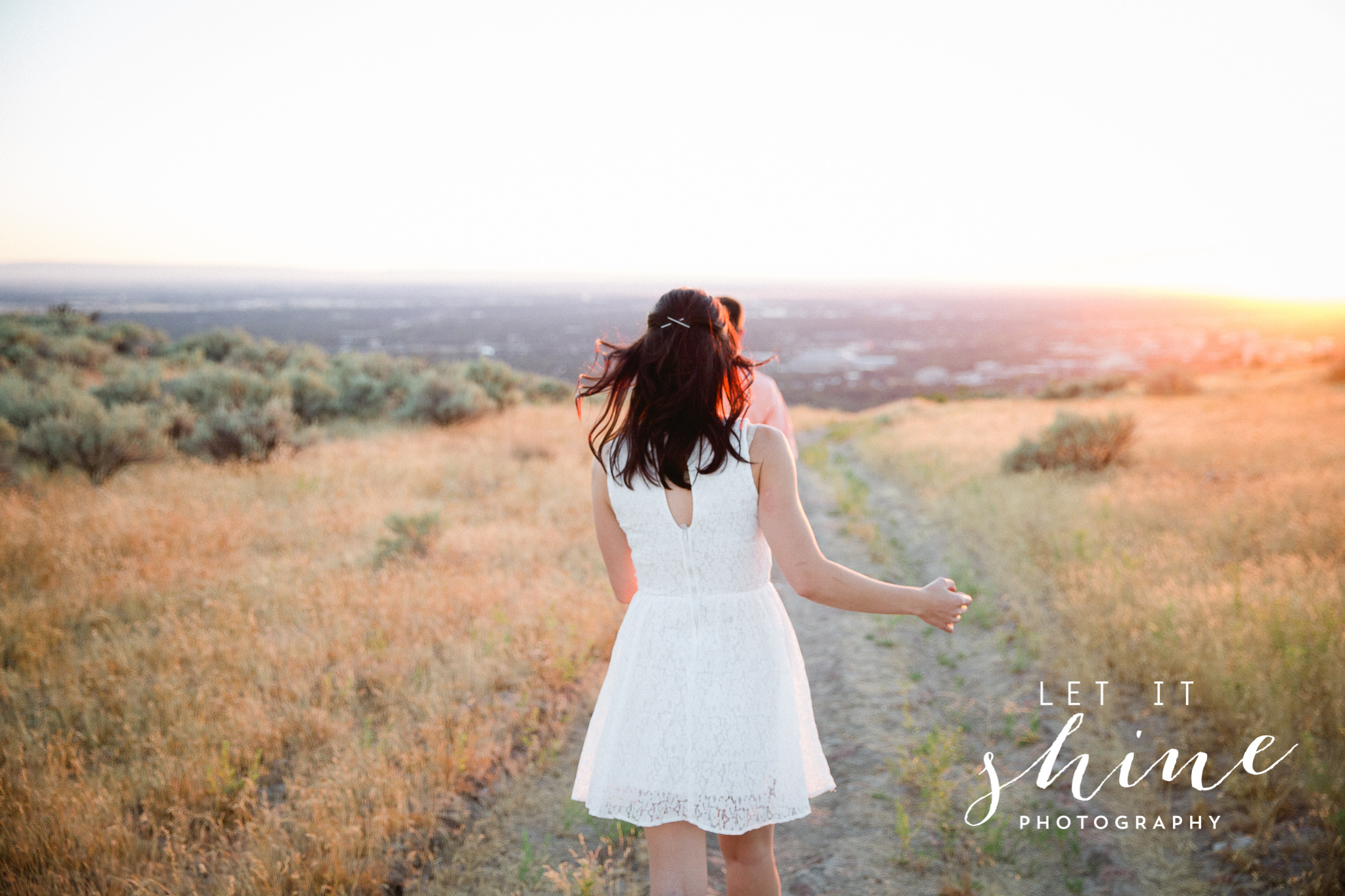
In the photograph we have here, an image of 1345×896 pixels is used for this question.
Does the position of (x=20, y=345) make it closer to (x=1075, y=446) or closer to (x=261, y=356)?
(x=261, y=356)

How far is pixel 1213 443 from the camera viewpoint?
1017 cm

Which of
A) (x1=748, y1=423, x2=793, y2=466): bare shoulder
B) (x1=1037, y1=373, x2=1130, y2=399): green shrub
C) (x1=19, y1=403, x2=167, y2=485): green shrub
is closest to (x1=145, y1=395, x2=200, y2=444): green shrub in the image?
(x1=19, y1=403, x2=167, y2=485): green shrub

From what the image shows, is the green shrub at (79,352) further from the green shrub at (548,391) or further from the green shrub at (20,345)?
the green shrub at (548,391)

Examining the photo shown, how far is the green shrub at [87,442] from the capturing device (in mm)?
9383

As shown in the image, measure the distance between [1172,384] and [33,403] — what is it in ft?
106

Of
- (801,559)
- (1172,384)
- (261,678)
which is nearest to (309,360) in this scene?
(261,678)

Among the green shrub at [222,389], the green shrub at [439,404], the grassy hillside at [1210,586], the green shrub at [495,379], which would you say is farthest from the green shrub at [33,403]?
the grassy hillside at [1210,586]

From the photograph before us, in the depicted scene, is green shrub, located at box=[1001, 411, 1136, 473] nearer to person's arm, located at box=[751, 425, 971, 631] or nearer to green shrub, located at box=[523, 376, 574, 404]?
person's arm, located at box=[751, 425, 971, 631]

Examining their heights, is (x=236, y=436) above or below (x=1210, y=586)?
above

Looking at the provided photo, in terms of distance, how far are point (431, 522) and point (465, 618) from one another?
7.14ft

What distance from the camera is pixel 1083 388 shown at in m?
31.2

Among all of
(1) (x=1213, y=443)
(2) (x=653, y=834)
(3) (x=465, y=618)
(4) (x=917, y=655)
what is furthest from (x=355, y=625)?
(1) (x=1213, y=443)

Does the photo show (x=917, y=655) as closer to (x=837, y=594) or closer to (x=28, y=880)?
(x=837, y=594)

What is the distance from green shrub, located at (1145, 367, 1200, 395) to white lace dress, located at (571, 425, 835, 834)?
28016 millimetres
